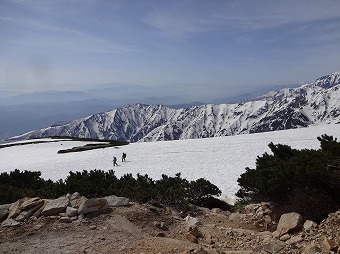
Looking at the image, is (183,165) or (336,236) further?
(183,165)

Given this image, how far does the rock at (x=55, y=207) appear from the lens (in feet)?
36.7

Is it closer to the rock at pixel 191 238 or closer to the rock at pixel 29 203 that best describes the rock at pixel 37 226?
the rock at pixel 29 203

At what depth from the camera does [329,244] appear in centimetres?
705

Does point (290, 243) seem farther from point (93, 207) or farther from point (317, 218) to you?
point (93, 207)

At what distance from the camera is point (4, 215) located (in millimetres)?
11711

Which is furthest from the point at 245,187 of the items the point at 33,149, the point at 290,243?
the point at 33,149

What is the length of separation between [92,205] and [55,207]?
135 cm

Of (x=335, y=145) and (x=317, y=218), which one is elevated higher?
(x=335, y=145)

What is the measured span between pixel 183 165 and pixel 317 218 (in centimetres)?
2086

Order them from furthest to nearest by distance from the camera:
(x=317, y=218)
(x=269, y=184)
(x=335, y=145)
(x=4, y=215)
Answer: (x=335, y=145) → (x=269, y=184) → (x=4, y=215) → (x=317, y=218)

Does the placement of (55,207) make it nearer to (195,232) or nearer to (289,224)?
(195,232)

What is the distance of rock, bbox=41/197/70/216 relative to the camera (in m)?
11.2

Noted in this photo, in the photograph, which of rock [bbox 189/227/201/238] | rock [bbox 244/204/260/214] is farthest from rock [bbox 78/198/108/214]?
rock [bbox 244/204/260/214]

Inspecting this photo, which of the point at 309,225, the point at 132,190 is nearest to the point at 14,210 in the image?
the point at 132,190
